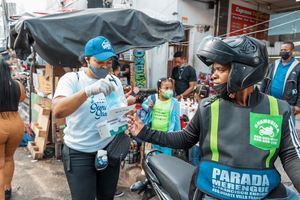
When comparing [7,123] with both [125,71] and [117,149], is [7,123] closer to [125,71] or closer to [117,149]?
[117,149]

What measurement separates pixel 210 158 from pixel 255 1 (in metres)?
9.71

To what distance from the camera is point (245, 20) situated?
9.97 meters

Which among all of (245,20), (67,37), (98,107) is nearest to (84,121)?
(98,107)

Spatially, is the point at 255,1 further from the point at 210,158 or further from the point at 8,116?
the point at 210,158

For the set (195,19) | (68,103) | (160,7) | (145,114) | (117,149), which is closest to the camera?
(68,103)

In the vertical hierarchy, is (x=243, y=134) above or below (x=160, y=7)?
below

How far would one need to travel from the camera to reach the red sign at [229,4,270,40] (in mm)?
9539

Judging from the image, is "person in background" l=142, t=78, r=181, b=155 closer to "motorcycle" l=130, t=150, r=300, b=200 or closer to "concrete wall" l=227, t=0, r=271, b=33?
"motorcycle" l=130, t=150, r=300, b=200

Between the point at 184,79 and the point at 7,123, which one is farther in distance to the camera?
the point at 184,79

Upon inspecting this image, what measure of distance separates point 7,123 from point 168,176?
2360 mm

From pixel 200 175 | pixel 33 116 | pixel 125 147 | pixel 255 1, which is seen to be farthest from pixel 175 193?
pixel 255 1

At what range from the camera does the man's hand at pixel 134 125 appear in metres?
1.98

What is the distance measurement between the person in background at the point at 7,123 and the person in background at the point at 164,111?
1.78m

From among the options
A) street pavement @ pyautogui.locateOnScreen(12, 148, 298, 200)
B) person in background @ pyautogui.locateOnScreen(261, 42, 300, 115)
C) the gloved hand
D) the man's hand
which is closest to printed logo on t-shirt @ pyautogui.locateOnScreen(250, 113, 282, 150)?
the man's hand
